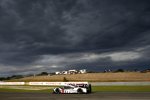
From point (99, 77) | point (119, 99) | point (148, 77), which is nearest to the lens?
point (119, 99)

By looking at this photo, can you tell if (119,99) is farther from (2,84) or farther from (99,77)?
(99,77)

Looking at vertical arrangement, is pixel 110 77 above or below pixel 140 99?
above

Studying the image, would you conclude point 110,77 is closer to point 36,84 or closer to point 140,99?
point 36,84

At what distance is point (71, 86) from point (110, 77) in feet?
193

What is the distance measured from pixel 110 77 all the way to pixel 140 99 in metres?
70.2

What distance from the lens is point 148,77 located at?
299 feet

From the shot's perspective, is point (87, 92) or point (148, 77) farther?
point (148, 77)

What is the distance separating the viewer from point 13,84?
7656 centimetres

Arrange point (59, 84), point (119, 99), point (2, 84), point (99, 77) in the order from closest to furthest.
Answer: point (119, 99) < point (59, 84) < point (2, 84) < point (99, 77)

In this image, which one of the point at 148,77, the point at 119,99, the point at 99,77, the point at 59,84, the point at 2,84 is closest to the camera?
A: the point at 119,99

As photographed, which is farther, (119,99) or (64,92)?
(64,92)

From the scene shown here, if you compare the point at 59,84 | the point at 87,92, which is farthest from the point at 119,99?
the point at 59,84

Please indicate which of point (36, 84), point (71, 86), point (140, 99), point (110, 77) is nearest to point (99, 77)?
point (110, 77)

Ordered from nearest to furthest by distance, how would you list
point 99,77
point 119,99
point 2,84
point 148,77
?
point 119,99 → point 2,84 → point 148,77 → point 99,77
